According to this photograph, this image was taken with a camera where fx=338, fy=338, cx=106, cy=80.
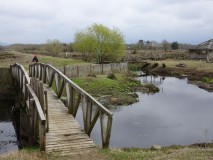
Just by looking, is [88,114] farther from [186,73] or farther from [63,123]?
[186,73]

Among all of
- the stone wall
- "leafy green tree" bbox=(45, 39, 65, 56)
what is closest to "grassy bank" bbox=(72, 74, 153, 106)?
the stone wall

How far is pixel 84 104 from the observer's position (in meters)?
16.5

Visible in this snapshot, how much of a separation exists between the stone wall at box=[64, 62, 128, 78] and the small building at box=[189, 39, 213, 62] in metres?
24.9

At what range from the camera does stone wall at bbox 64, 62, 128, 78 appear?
39406 mm

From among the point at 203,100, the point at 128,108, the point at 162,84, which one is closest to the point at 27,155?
the point at 128,108

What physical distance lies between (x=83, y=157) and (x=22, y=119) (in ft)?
37.3

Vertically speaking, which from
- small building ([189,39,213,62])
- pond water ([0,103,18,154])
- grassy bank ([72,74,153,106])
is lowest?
pond water ([0,103,18,154])

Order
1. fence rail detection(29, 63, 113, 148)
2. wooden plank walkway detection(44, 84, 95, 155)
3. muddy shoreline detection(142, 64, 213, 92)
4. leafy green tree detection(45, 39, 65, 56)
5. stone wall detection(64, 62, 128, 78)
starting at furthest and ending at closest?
1. leafy green tree detection(45, 39, 65, 56)
2. muddy shoreline detection(142, 64, 213, 92)
3. stone wall detection(64, 62, 128, 78)
4. fence rail detection(29, 63, 113, 148)
5. wooden plank walkway detection(44, 84, 95, 155)

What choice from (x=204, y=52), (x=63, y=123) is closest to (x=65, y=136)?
(x=63, y=123)

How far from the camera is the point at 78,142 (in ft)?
46.4

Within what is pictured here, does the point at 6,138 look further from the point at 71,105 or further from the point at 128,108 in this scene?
the point at 128,108

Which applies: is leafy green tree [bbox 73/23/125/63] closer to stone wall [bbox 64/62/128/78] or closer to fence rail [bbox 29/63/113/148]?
stone wall [bbox 64/62/128/78]

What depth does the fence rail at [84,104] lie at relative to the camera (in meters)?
13.8

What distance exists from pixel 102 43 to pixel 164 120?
112ft
